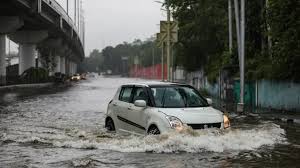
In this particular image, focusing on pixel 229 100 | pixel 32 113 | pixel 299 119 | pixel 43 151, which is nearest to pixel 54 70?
pixel 229 100

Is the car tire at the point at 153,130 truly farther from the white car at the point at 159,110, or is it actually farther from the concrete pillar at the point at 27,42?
the concrete pillar at the point at 27,42

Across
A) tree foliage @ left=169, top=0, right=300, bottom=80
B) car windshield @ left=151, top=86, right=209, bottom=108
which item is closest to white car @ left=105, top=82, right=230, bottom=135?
car windshield @ left=151, top=86, right=209, bottom=108

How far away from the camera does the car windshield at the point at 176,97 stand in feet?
41.5

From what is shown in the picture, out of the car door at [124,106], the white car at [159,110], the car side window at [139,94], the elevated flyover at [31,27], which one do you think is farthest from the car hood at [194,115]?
the elevated flyover at [31,27]

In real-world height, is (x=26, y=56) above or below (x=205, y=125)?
above

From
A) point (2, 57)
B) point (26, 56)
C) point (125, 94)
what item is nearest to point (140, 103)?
point (125, 94)

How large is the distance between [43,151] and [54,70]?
87.8m

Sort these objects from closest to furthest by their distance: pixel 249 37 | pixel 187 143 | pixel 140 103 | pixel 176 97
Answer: pixel 187 143, pixel 140 103, pixel 176 97, pixel 249 37

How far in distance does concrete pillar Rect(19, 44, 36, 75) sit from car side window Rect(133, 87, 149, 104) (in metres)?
57.3

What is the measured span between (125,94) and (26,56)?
58.7 m

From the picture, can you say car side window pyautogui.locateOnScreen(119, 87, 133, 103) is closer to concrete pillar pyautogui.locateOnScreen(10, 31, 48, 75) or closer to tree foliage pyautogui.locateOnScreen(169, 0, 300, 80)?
tree foliage pyautogui.locateOnScreen(169, 0, 300, 80)

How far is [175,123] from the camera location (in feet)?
37.7

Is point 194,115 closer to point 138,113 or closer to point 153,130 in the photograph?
point 153,130

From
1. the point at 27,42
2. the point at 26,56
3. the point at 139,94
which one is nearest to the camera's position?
the point at 139,94
